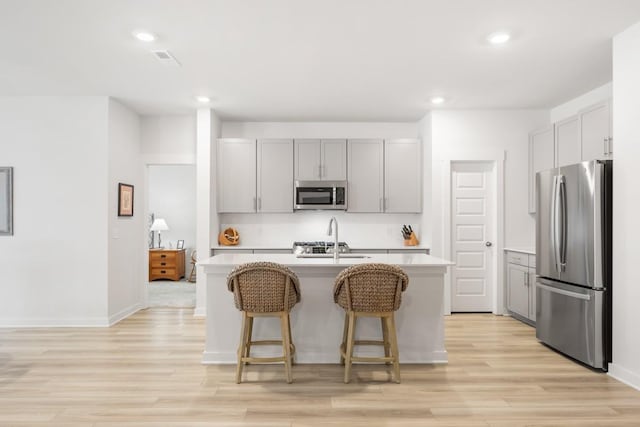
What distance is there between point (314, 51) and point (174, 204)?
6.47 m

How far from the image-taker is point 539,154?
17.1 ft

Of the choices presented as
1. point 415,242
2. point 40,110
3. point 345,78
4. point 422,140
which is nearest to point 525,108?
point 422,140

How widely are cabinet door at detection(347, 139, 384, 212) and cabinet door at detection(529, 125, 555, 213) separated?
6.18ft

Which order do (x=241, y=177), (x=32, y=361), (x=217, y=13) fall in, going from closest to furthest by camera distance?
(x=217, y=13) → (x=32, y=361) → (x=241, y=177)

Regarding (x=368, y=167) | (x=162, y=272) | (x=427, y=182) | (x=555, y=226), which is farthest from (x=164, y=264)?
(x=555, y=226)

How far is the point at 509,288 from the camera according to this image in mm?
5277

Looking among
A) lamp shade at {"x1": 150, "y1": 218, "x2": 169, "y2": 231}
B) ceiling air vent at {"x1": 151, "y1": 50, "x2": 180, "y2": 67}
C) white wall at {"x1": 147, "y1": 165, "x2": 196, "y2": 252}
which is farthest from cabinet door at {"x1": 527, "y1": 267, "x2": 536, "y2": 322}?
lamp shade at {"x1": 150, "y1": 218, "x2": 169, "y2": 231}

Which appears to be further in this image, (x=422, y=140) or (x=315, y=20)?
(x=422, y=140)

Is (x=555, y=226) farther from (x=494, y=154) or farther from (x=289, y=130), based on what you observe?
(x=289, y=130)

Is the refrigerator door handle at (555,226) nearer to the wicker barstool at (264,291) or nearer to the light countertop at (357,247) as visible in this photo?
the light countertop at (357,247)

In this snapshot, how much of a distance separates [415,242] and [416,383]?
9.44 ft

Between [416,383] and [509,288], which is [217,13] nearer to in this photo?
[416,383]

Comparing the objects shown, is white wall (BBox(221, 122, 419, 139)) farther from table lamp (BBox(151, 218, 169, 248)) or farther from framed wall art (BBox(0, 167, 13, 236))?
table lamp (BBox(151, 218, 169, 248))

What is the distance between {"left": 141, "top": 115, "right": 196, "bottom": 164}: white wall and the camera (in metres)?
5.77
